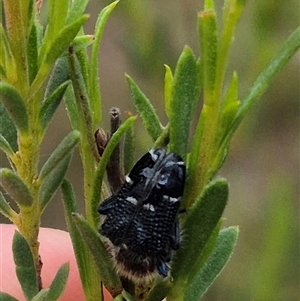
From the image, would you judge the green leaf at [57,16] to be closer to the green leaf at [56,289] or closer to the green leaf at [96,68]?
the green leaf at [96,68]

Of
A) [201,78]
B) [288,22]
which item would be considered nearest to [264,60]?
[288,22]

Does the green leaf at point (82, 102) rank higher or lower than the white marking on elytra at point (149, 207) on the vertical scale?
higher

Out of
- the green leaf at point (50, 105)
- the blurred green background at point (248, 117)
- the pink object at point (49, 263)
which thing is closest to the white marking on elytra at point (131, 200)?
the green leaf at point (50, 105)

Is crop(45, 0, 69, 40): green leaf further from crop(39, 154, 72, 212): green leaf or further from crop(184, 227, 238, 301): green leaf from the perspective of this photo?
crop(184, 227, 238, 301): green leaf

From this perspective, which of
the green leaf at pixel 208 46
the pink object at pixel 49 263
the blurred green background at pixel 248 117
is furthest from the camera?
the blurred green background at pixel 248 117

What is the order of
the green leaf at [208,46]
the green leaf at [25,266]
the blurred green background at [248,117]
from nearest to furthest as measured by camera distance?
the green leaf at [208,46] → the green leaf at [25,266] → the blurred green background at [248,117]

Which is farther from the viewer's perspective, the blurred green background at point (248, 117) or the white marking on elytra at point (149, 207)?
the blurred green background at point (248, 117)

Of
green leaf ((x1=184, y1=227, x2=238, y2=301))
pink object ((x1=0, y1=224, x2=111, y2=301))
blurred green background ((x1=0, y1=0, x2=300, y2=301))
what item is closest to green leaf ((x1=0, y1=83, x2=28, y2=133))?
green leaf ((x1=184, y1=227, x2=238, y2=301))
